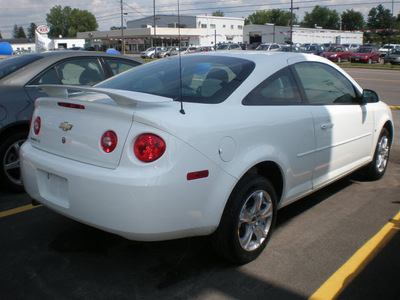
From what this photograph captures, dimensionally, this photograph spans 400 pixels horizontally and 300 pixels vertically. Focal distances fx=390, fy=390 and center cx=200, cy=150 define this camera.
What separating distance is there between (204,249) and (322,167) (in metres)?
1.38

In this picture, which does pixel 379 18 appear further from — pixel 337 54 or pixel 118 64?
pixel 118 64

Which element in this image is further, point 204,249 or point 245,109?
point 204,249

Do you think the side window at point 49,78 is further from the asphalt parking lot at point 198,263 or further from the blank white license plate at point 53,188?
the blank white license plate at point 53,188

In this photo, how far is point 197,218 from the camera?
8.30 ft

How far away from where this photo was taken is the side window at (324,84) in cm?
364

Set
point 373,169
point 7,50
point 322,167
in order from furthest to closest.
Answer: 1. point 7,50
2. point 373,169
3. point 322,167

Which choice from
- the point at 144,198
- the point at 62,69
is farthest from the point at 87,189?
the point at 62,69

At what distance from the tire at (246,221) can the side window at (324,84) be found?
1108 millimetres

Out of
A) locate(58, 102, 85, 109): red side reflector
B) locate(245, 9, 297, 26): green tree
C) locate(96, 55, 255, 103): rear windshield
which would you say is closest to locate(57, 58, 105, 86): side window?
locate(96, 55, 255, 103): rear windshield

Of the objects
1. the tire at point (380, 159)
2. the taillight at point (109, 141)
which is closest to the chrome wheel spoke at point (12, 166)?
the taillight at point (109, 141)

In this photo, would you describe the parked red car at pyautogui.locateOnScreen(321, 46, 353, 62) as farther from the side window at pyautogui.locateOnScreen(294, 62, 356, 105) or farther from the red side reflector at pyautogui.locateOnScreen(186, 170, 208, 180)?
the red side reflector at pyautogui.locateOnScreen(186, 170, 208, 180)

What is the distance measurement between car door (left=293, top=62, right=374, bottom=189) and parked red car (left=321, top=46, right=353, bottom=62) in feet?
120

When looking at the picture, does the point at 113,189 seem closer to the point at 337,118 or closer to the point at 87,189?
the point at 87,189

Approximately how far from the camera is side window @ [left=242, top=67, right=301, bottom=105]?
10.0ft
